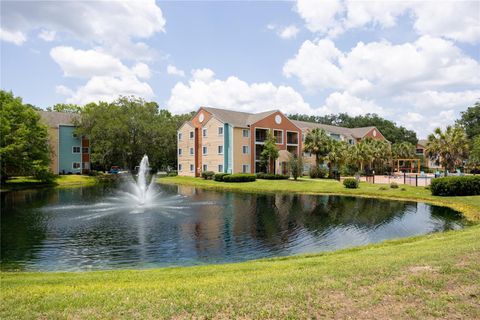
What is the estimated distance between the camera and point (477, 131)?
77.1m

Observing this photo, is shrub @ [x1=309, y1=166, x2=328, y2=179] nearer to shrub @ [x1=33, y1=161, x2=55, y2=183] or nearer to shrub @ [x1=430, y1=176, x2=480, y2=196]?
shrub @ [x1=430, y1=176, x2=480, y2=196]

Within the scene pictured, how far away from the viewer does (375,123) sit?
101875 millimetres

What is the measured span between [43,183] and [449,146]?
168 feet

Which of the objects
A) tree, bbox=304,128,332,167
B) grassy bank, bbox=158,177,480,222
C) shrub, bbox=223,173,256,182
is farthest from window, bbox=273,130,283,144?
grassy bank, bbox=158,177,480,222

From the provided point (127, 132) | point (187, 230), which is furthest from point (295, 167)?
point (127, 132)

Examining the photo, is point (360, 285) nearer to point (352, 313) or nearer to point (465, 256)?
point (352, 313)

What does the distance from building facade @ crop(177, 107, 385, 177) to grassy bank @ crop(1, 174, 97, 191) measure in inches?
648

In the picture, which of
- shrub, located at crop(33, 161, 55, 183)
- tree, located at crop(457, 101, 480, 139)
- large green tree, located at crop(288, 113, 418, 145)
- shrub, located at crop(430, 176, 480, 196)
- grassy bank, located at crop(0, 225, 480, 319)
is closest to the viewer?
grassy bank, located at crop(0, 225, 480, 319)

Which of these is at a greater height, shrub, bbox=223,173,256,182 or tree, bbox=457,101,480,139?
tree, bbox=457,101,480,139

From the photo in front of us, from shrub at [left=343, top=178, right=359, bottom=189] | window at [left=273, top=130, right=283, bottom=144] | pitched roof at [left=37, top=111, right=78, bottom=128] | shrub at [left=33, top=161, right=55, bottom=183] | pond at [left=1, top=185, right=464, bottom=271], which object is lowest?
pond at [left=1, top=185, right=464, bottom=271]

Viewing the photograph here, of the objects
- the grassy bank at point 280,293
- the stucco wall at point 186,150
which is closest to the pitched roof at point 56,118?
the stucco wall at point 186,150

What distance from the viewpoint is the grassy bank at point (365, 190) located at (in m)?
25.4

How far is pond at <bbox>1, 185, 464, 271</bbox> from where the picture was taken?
13523 mm

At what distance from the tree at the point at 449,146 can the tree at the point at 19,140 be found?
47449 mm
